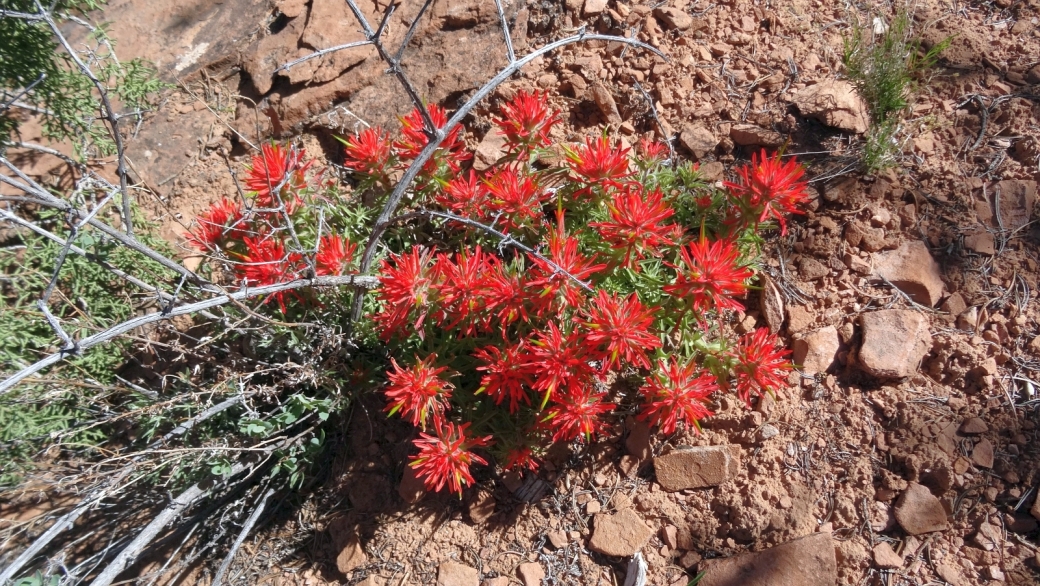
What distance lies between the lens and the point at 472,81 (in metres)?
3.10

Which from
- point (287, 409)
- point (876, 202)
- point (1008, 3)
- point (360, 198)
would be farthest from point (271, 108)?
point (1008, 3)

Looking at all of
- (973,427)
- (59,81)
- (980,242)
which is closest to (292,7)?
(59,81)

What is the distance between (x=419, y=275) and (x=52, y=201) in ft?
3.01

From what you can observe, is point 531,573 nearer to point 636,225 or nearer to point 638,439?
point 638,439

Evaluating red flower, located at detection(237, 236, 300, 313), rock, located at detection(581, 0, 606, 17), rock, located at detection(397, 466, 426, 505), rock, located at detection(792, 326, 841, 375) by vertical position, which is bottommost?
rock, located at detection(397, 466, 426, 505)

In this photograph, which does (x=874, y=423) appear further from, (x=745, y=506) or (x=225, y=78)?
(x=225, y=78)

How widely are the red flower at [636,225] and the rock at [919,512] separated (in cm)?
123

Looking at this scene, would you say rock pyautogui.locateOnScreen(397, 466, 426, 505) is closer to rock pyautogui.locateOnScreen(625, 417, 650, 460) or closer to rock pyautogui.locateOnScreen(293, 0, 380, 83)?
rock pyautogui.locateOnScreen(625, 417, 650, 460)

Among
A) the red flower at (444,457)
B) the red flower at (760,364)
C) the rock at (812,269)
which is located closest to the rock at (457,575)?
the red flower at (444,457)

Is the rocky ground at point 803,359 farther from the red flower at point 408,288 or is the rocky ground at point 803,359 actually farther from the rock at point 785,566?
the red flower at point 408,288

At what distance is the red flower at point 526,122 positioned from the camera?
2.16 metres

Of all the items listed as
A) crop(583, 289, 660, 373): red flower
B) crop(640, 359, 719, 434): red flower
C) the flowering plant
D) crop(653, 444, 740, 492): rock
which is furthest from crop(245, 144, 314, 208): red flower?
crop(653, 444, 740, 492): rock

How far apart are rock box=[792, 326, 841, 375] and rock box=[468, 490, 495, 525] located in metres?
1.29

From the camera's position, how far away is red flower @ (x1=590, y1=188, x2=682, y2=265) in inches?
71.5
